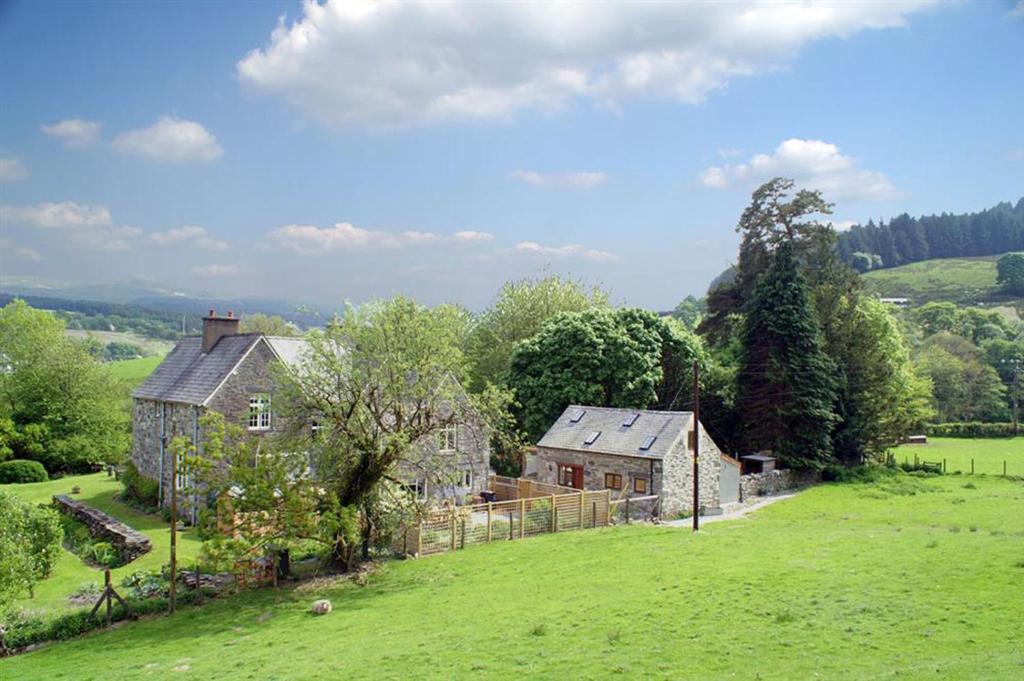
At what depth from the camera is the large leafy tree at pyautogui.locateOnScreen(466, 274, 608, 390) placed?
6425 centimetres

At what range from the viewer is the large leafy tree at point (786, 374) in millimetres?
50969

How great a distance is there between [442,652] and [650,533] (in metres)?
15.9

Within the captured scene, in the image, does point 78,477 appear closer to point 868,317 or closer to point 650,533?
point 650,533

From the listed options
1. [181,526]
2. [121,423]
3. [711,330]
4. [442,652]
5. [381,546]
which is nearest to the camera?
[442,652]

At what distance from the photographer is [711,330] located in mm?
65125

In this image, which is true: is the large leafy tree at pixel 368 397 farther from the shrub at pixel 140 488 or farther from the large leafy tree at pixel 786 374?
the large leafy tree at pixel 786 374

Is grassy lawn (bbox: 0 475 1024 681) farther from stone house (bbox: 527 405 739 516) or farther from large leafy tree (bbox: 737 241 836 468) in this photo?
large leafy tree (bbox: 737 241 836 468)

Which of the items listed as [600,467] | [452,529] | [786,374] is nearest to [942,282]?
[786,374]

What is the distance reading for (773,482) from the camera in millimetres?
48281

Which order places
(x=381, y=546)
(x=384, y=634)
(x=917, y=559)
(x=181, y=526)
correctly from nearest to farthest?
1. (x=384, y=634)
2. (x=917, y=559)
3. (x=381, y=546)
4. (x=181, y=526)

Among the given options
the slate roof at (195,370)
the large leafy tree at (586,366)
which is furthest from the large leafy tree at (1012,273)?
the slate roof at (195,370)

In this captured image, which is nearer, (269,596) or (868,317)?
(269,596)

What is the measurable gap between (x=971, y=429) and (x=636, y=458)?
59.5 meters

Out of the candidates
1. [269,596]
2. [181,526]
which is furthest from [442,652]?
[181,526]
